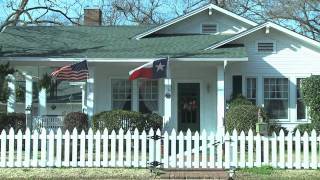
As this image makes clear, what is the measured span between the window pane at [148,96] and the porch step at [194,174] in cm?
945

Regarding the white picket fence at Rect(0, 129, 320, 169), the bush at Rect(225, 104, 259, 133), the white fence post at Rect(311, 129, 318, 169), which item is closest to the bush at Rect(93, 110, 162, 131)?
the bush at Rect(225, 104, 259, 133)

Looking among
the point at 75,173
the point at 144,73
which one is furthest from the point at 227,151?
the point at 144,73

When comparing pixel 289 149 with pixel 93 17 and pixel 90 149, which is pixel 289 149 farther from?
pixel 93 17

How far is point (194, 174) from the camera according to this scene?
12844 mm

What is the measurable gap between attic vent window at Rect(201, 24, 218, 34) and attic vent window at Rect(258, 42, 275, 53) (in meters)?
2.65

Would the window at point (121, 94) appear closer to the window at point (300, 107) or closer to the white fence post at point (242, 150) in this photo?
the window at point (300, 107)

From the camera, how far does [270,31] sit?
22.1 meters

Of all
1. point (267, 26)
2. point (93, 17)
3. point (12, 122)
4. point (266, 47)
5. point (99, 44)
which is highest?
point (93, 17)

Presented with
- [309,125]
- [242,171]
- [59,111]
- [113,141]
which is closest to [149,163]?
[113,141]

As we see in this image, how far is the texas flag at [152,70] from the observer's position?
19.0 meters

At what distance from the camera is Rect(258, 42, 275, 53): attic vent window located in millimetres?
22156

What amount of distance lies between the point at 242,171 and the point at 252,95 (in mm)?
9048

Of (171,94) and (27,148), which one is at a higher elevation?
(171,94)

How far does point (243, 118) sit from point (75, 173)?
7806 mm
